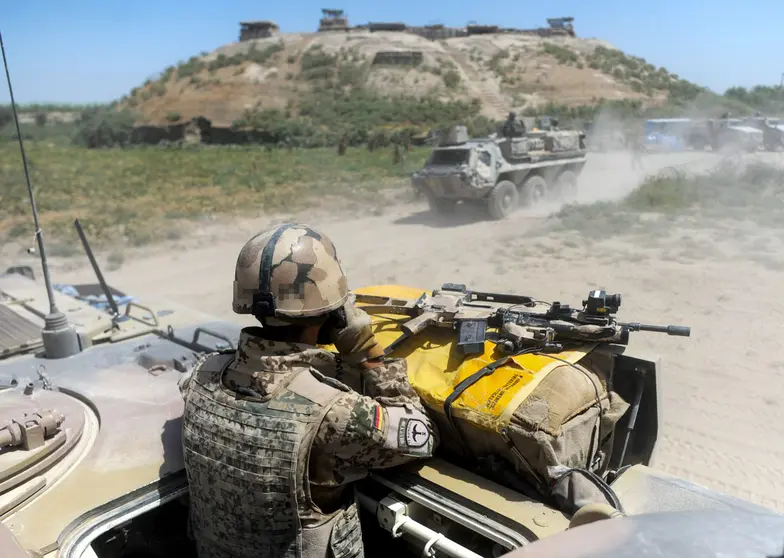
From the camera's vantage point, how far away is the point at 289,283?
2.21 metres

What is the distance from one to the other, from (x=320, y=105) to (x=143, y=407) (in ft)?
137

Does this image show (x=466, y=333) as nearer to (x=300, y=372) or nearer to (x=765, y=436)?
(x=300, y=372)

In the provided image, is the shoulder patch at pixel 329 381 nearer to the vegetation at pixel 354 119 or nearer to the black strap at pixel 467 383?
the black strap at pixel 467 383

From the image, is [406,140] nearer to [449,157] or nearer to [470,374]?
[449,157]

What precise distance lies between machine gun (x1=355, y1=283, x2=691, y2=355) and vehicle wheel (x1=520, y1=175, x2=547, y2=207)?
13363 mm

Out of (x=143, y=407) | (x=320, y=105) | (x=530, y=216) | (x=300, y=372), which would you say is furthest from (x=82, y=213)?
(x=320, y=105)

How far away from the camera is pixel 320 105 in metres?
42.7

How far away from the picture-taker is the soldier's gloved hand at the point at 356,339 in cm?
229

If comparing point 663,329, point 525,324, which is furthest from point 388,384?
point 663,329

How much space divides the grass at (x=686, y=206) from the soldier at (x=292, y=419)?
36.2 ft

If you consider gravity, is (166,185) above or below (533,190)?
above

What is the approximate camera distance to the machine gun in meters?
2.62

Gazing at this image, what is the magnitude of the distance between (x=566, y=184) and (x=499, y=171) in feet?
12.4

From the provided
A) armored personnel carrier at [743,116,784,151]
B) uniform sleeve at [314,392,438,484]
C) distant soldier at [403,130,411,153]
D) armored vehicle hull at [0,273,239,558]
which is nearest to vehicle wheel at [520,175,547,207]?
distant soldier at [403,130,411,153]
